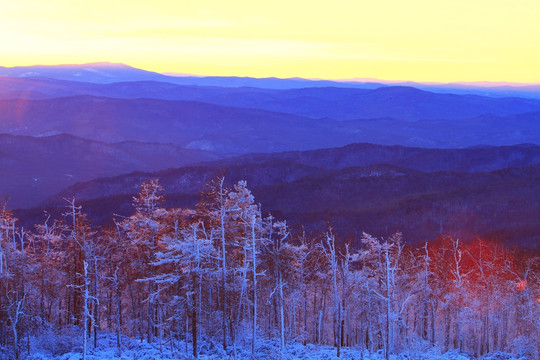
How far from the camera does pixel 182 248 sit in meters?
27.8

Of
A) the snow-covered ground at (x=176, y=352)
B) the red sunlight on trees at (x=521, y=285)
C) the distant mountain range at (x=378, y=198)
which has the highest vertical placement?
the red sunlight on trees at (x=521, y=285)

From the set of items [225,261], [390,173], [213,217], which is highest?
[213,217]

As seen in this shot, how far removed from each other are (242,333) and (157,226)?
25.0 ft

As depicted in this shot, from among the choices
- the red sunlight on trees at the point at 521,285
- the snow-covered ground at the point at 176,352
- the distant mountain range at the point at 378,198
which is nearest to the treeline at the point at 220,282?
the red sunlight on trees at the point at 521,285

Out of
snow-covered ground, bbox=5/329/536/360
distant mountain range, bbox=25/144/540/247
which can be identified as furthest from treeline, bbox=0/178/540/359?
distant mountain range, bbox=25/144/540/247

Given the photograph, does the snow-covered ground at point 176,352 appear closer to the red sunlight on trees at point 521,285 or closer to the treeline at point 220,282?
the treeline at point 220,282

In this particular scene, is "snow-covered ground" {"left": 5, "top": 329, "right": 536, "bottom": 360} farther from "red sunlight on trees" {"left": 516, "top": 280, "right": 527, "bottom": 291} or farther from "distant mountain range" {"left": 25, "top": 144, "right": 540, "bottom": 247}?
"distant mountain range" {"left": 25, "top": 144, "right": 540, "bottom": 247}

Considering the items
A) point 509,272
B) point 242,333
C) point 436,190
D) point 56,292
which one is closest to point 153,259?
point 242,333

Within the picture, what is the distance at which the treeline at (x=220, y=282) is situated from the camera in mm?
29484

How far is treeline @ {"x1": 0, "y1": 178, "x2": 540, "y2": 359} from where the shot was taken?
96.7ft

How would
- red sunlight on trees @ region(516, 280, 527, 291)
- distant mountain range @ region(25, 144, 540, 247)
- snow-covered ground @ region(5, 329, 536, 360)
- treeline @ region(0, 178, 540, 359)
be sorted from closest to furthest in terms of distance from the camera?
snow-covered ground @ region(5, 329, 536, 360) → treeline @ region(0, 178, 540, 359) → red sunlight on trees @ region(516, 280, 527, 291) → distant mountain range @ region(25, 144, 540, 247)

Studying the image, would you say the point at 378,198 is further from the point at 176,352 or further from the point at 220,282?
the point at 220,282

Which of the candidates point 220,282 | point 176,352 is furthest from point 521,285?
point 176,352

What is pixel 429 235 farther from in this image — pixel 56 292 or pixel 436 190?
pixel 56 292
